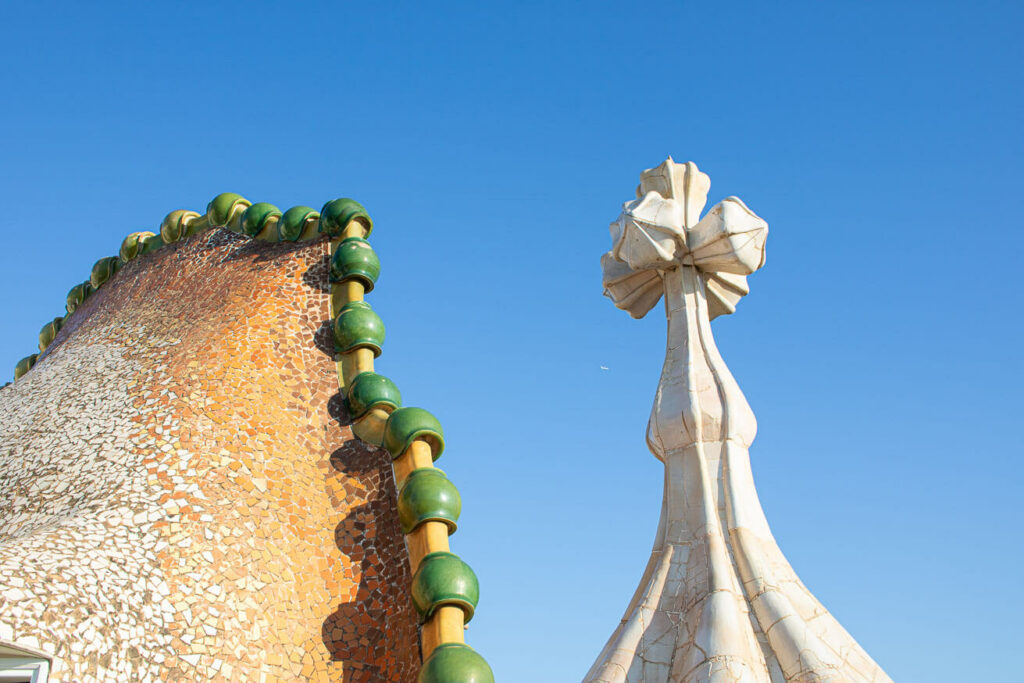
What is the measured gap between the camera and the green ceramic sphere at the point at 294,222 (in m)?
6.98

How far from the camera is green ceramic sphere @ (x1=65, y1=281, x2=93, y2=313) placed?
8.16 metres

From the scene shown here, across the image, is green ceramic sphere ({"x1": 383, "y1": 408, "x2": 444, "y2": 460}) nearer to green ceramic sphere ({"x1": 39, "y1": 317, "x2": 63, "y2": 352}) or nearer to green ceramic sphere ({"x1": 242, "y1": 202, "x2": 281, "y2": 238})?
green ceramic sphere ({"x1": 242, "y1": 202, "x2": 281, "y2": 238})

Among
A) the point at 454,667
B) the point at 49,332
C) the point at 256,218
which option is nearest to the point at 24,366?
the point at 49,332

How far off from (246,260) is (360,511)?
222 centimetres

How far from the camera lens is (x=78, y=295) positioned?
822 centimetres

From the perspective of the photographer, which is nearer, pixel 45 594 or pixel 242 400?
pixel 45 594

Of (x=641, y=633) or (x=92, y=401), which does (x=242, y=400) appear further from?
(x=641, y=633)

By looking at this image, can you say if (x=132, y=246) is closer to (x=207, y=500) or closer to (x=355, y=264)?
(x=355, y=264)

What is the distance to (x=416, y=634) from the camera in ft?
16.9

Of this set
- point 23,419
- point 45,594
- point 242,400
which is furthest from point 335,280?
point 45,594

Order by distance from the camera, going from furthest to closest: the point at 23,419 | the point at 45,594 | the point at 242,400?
the point at 23,419
the point at 242,400
the point at 45,594

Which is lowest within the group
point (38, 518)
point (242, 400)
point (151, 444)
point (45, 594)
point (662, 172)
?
point (45, 594)

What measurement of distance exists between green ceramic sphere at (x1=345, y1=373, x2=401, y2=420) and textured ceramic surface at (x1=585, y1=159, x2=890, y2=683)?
1530mm

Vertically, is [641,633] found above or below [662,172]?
below
